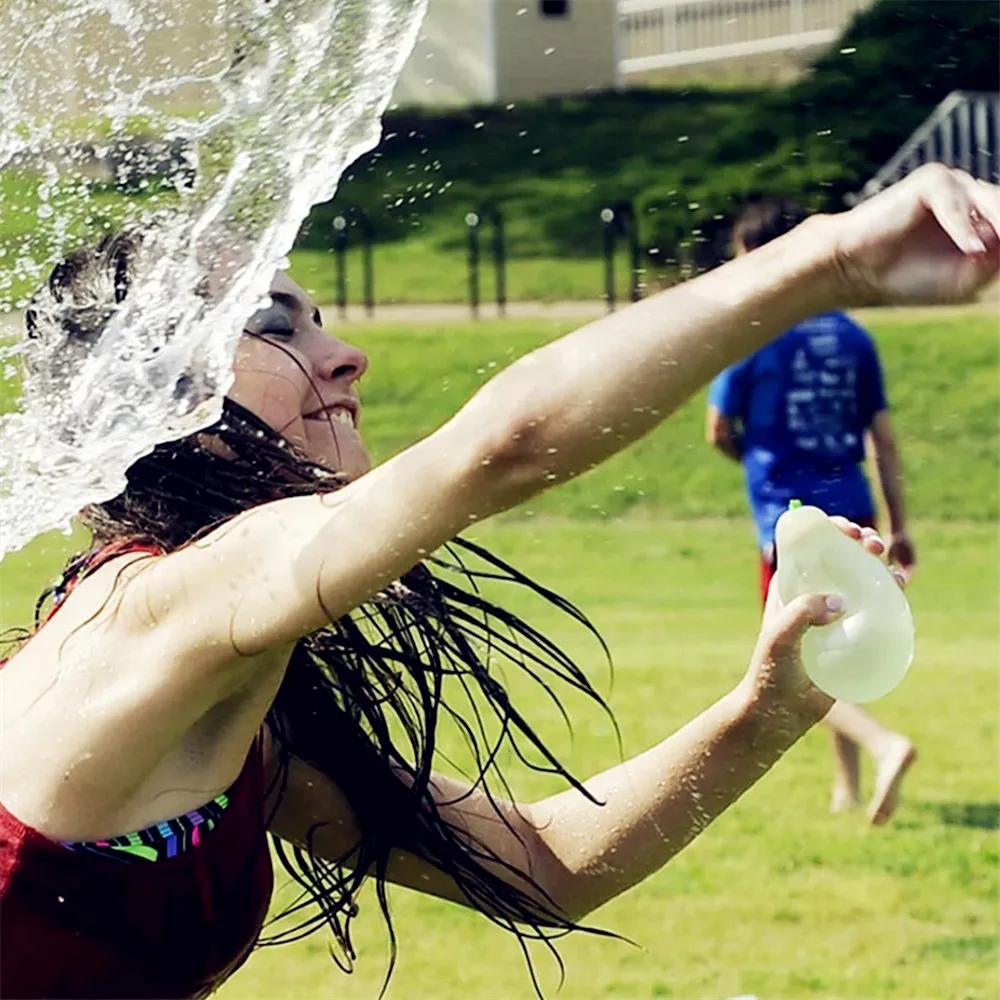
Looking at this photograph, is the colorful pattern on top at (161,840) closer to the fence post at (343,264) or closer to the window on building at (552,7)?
the fence post at (343,264)

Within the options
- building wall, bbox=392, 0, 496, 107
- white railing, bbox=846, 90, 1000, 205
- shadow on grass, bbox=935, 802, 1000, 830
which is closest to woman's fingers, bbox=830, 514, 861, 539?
shadow on grass, bbox=935, 802, 1000, 830

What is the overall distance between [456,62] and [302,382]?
2795cm

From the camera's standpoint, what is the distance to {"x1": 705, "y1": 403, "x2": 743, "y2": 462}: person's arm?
707cm

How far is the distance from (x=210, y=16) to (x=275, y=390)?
3965mm

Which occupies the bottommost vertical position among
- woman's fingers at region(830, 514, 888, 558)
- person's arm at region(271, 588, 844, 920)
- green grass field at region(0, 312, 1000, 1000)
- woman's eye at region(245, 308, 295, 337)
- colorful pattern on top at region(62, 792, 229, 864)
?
green grass field at region(0, 312, 1000, 1000)

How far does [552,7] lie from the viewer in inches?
1257

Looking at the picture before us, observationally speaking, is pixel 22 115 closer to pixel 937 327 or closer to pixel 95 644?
pixel 95 644

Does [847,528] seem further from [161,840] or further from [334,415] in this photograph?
[161,840]

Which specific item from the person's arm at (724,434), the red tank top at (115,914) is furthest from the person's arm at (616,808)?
the person's arm at (724,434)

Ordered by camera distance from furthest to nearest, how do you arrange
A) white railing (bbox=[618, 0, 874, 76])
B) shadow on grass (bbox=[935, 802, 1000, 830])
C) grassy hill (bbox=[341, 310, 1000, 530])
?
white railing (bbox=[618, 0, 874, 76]), grassy hill (bbox=[341, 310, 1000, 530]), shadow on grass (bbox=[935, 802, 1000, 830])

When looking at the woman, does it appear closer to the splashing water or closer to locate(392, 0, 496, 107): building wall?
the splashing water

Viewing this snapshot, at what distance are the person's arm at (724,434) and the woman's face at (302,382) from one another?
4310mm

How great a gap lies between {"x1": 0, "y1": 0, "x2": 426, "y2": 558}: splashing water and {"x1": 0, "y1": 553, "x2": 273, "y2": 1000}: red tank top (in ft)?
1.40

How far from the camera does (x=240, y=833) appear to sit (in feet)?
8.95
